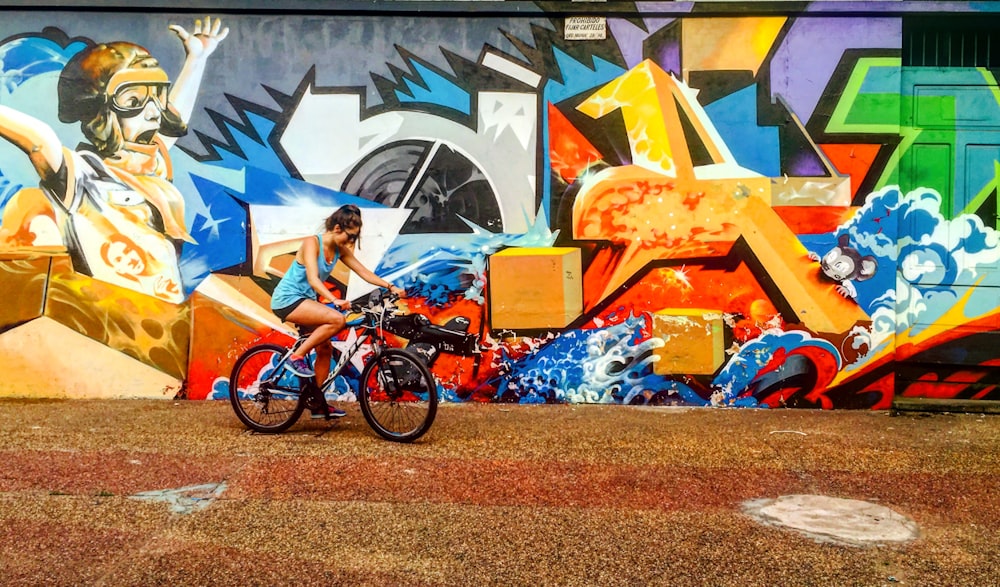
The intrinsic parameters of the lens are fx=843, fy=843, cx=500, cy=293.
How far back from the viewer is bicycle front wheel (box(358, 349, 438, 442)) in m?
6.00

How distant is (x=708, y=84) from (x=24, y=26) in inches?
241

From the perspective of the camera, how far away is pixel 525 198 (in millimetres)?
7484

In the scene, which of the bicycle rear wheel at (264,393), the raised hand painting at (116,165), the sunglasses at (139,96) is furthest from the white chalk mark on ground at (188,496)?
the sunglasses at (139,96)

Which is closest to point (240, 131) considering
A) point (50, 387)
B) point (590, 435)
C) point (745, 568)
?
point (50, 387)

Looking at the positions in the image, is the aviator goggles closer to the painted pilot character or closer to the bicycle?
the bicycle

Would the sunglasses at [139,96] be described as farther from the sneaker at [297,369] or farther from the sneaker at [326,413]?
the sneaker at [326,413]

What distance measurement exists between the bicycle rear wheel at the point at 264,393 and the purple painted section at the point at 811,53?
4751mm

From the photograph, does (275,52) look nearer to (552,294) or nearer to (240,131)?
(240,131)

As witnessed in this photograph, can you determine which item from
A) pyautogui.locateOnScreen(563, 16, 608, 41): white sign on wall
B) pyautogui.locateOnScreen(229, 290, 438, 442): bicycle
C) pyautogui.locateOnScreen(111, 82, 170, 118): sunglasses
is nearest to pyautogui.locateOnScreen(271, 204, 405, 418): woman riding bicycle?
pyautogui.locateOnScreen(229, 290, 438, 442): bicycle

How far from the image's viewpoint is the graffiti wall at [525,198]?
730cm

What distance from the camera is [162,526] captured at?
14.6ft

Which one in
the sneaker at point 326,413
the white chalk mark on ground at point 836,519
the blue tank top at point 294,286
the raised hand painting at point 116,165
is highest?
the raised hand painting at point 116,165

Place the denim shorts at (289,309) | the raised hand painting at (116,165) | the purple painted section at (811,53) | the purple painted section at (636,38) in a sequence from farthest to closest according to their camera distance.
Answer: the raised hand painting at (116,165), the purple painted section at (636,38), the purple painted section at (811,53), the denim shorts at (289,309)

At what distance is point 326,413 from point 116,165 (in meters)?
3.19
